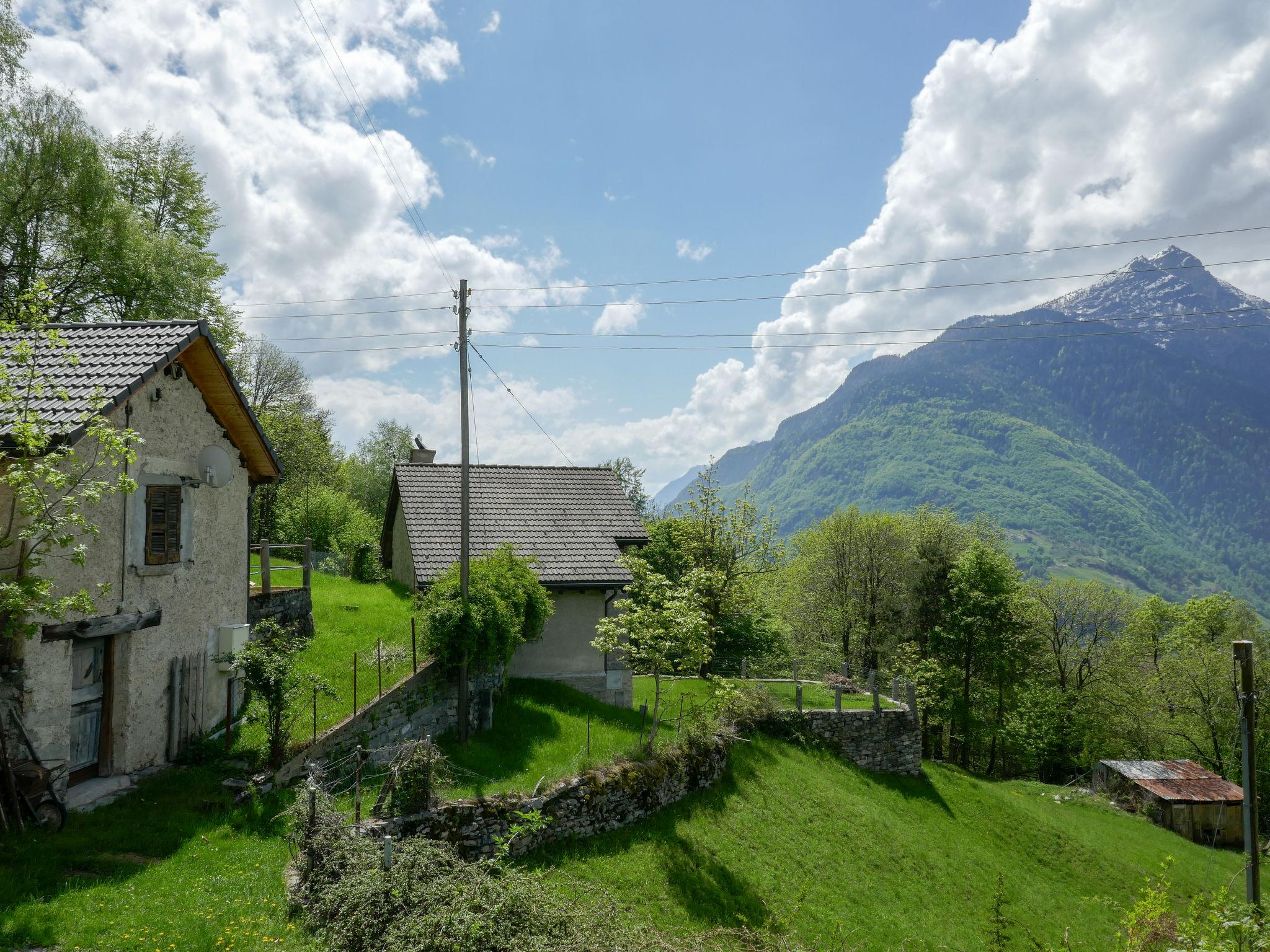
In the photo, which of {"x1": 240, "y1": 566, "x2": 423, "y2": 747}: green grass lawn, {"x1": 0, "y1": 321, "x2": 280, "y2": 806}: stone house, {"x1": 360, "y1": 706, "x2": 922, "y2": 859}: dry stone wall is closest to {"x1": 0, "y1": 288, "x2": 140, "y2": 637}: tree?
{"x1": 0, "y1": 321, "x2": 280, "y2": 806}: stone house

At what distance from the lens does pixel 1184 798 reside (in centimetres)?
2688

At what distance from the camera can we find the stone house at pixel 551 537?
20.1 meters

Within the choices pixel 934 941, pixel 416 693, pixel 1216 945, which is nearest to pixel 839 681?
pixel 934 941

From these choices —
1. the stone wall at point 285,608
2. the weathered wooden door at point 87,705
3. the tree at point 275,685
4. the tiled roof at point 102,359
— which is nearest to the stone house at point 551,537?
the stone wall at point 285,608

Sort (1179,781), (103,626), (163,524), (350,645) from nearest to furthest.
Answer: (103,626)
(163,524)
(350,645)
(1179,781)

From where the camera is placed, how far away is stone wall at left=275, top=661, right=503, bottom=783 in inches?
480

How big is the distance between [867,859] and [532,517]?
1362 centimetres

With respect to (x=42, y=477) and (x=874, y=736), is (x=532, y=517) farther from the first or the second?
(x=42, y=477)

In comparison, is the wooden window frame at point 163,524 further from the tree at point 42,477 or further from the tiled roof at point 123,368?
the tiled roof at point 123,368

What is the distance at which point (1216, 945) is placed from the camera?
5891mm

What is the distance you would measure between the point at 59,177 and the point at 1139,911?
3037 cm

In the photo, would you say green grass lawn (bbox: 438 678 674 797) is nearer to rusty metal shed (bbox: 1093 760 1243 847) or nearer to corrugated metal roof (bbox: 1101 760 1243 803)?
rusty metal shed (bbox: 1093 760 1243 847)

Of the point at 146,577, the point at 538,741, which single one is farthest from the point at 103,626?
the point at 538,741

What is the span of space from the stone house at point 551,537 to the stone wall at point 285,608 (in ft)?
9.82
